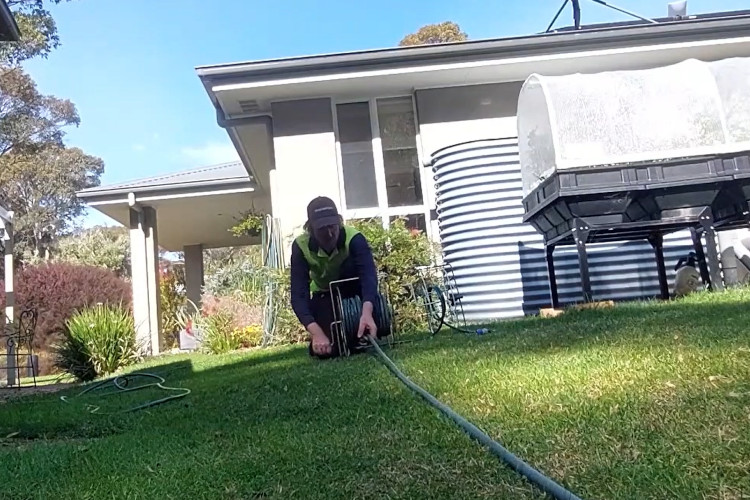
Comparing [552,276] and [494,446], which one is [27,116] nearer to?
[552,276]

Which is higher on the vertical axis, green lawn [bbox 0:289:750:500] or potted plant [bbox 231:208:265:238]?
potted plant [bbox 231:208:265:238]

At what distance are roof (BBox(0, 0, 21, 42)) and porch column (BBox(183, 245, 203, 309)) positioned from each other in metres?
10.9

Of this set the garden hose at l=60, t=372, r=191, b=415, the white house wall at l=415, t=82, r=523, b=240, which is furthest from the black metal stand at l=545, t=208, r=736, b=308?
the garden hose at l=60, t=372, r=191, b=415

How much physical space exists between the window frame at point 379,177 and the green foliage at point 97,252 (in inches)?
912

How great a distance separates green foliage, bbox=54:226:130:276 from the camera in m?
30.9

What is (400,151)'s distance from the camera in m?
9.99

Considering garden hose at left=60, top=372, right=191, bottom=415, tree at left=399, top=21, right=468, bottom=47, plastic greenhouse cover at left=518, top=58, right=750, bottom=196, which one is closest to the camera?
garden hose at left=60, top=372, right=191, bottom=415

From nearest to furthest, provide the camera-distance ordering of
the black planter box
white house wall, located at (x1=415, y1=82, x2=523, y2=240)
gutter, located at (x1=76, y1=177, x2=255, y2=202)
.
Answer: the black planter box → white house wall, located at (x1=415, y1=82, x2=523, y2=240) → gutter, located at (x1=76, y1=177, x2=255, y2=202)

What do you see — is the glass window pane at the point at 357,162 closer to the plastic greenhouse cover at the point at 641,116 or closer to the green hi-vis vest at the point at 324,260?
the plastic greenhouse cover at the point at 641,116

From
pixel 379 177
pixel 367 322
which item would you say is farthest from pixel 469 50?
pixel 367 322

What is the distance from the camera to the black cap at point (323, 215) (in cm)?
483

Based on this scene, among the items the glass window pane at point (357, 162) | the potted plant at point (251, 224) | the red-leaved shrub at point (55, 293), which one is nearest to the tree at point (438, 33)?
the red-leaved shrub at point (55, 293)

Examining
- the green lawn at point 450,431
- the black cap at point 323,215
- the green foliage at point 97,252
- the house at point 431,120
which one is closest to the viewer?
the green lawn at point 450,431

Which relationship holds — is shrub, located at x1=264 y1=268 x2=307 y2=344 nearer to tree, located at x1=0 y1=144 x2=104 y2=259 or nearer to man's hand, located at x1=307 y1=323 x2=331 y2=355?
man's hand, located at x1=307 y1=323 x2=331 y2=355
